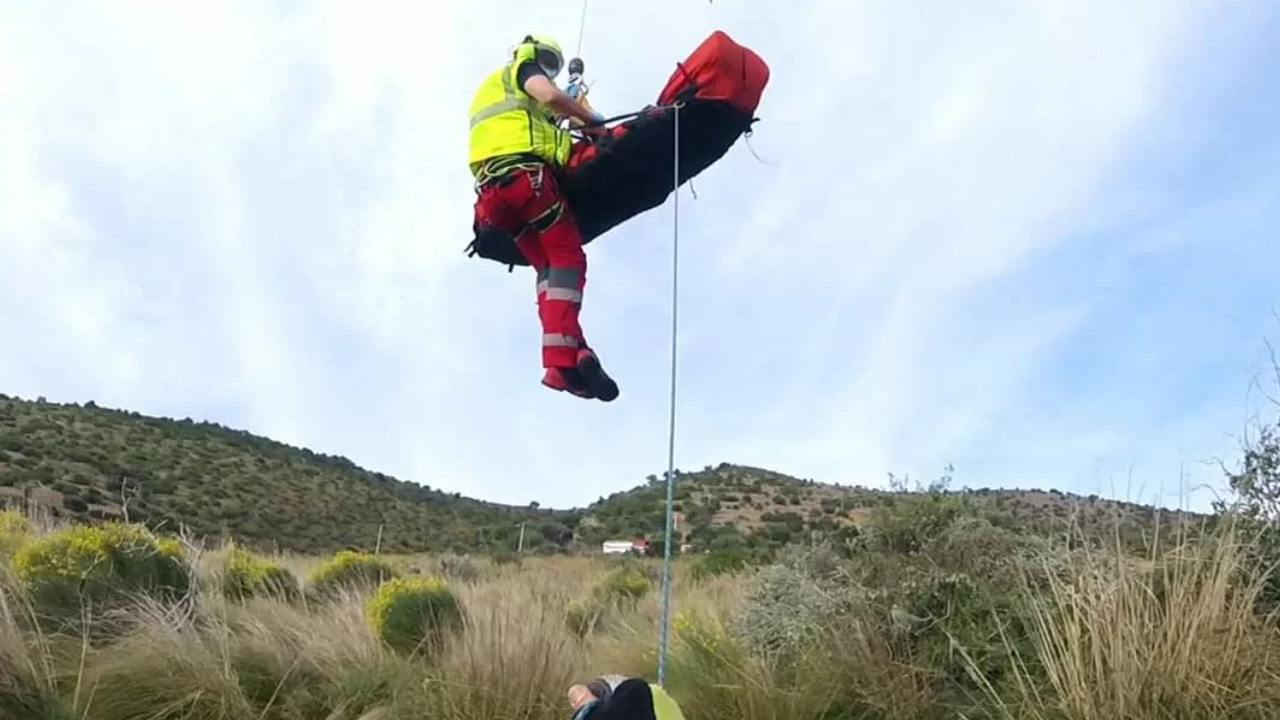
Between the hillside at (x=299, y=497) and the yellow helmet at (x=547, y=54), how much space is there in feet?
52.2

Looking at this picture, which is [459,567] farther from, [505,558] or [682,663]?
[682,663]

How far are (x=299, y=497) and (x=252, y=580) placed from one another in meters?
22.5

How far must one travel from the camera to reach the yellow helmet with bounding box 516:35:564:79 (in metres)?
3.74

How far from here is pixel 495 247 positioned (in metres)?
4.21

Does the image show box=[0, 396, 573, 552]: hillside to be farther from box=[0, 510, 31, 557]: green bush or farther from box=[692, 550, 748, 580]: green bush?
box=[0, 510, 31, 557]: green bush

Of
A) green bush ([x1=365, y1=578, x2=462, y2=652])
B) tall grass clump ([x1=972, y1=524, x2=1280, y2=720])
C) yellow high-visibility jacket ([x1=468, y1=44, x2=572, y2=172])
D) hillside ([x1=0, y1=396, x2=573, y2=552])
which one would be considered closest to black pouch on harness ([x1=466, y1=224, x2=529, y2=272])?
yellow high-visibility jacket ([x1=468, y1=44, x2=572, y2=172])

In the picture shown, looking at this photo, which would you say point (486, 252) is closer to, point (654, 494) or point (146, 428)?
point (654, 494)

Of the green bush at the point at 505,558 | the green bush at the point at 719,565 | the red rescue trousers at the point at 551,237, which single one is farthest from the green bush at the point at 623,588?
the red rescue trousers at the point at 551,237

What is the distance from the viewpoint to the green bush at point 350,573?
11.5m

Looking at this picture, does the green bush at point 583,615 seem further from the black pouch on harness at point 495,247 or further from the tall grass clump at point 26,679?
the black pouch on harness at point 495,247

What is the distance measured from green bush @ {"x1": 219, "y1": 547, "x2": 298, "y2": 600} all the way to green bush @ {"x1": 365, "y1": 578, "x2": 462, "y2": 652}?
201 centimetres

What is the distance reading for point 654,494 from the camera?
24828mm

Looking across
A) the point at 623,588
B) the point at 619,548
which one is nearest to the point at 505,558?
the point at 619,548

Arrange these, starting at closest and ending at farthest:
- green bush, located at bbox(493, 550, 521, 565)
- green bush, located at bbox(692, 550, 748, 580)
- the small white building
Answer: green bush, located at bbox(692, 550, 748, 580)
green bush, located at bbox(493, 550, 521, 565)
the small white building
